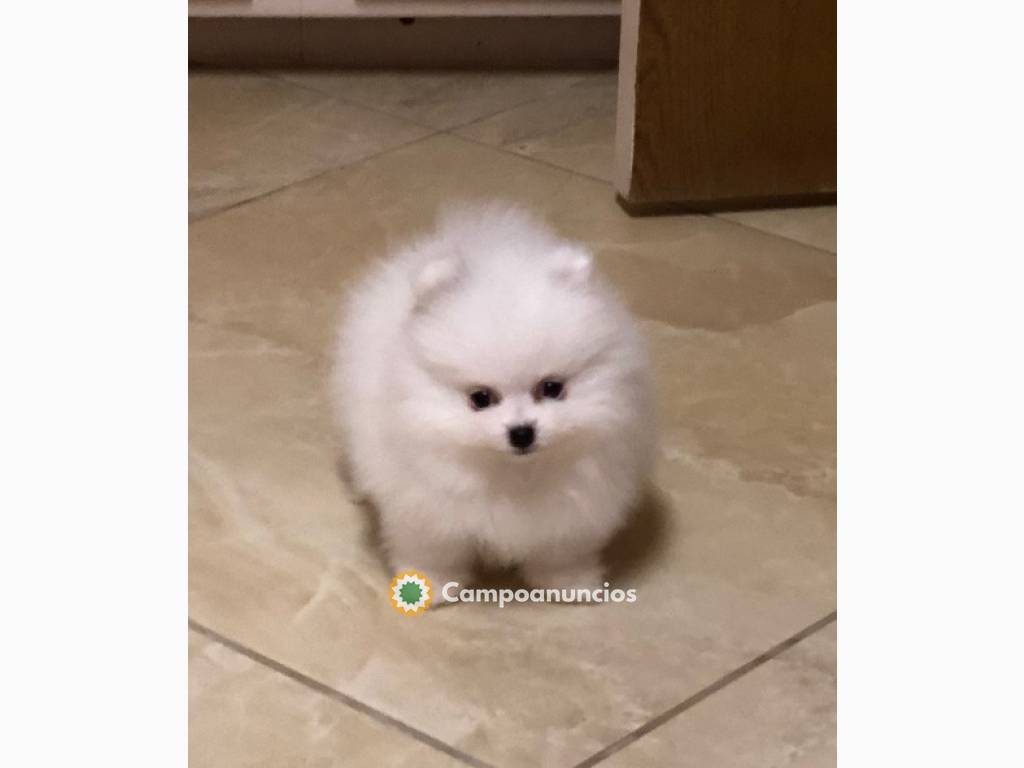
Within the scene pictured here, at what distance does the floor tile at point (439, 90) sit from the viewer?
306cm

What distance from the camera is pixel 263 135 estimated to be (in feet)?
9.67

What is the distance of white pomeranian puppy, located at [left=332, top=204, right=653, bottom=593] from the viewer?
1.56 metres

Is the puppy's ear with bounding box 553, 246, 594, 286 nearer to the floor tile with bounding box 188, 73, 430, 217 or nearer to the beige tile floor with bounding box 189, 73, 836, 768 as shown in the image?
the beige tile floor with bounding box 189, 73, 836, 768

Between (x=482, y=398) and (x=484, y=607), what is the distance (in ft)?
0.92

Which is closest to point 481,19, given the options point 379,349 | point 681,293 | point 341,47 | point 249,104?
point 341,47

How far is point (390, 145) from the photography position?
9.55 ft

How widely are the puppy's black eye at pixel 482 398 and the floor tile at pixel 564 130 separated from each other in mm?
1308

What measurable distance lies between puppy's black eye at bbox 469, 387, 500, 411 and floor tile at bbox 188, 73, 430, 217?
3.94 feet

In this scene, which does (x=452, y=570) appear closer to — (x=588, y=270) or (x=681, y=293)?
(x=588, y=270)

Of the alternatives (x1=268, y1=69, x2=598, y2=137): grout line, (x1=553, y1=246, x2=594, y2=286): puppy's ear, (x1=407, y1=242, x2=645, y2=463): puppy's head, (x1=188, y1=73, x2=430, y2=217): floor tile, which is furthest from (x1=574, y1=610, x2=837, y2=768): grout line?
(x1=268, y1=69, x2=598, y2=137): grout line

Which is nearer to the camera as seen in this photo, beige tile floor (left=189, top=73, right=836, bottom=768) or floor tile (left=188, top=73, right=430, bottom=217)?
beige tile floor (left=189, top=73, right=836, bottom=768)

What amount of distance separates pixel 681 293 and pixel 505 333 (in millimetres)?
928

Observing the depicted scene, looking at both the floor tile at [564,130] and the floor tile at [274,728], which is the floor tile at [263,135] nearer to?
the floor tile at [564,130]

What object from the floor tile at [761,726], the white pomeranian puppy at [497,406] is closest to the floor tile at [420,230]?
the white pomeranian puppy at [497,406]
